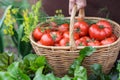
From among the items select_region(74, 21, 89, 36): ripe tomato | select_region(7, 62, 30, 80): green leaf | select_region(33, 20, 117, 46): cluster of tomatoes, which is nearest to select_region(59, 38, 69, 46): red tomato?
select_region(33, 20, 117, 46): cluster of tomatoes

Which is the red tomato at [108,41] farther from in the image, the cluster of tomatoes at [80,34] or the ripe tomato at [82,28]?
the ripe tomato at [82,28]

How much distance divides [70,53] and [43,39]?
0.16 meters

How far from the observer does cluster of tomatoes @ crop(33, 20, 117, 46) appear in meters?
1.51

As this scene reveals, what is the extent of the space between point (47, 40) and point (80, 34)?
0.62 feet

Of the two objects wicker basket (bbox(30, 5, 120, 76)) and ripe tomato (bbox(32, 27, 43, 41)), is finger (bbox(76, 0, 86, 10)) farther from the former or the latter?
ripe tomato (bbox(32, 27, 43, 41))

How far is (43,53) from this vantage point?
1.50m

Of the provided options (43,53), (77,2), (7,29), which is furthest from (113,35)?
(7,29)

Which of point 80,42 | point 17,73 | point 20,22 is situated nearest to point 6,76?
point 17,73

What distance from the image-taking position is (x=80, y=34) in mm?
1590

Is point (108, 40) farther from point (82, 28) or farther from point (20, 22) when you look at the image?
point (20, 22)

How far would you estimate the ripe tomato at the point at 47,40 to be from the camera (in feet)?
4.92

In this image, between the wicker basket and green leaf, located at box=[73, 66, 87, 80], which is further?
the wicker basket

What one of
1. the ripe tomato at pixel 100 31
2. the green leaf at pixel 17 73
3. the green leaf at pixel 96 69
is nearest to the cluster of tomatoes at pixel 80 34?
the ripe tomato at pixel 100 31

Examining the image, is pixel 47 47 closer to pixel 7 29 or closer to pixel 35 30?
pixel 35 30
